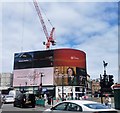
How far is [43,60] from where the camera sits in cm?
10638

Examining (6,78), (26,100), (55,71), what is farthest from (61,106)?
(6,78)

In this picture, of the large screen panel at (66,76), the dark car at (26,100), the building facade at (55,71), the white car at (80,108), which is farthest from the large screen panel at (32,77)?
the white car at (80,108)

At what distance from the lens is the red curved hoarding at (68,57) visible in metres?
104

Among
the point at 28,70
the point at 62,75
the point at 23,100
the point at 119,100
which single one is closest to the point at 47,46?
the point at 28,70

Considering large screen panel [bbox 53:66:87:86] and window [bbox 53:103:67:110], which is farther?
large screen panel [bbox 53:66:87:86]

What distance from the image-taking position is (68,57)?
343 feet

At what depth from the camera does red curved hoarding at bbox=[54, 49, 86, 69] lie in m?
104

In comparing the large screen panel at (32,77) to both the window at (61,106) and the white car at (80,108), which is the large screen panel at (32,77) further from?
the white car at (80,108)

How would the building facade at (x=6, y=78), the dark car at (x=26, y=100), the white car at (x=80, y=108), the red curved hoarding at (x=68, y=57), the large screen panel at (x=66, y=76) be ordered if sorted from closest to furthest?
the white car at (x=80, y=108)
the dark car at (x=26, y=100)
the large screen panel at (x=66, y=76)
the red curved hoarding at (x=68, y=57)
the building facade at (x=6, y=78)

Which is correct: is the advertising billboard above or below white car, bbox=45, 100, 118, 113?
above

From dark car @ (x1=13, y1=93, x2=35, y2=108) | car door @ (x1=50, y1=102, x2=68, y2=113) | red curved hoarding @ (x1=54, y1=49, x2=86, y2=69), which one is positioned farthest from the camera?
red curved hoarding @ (x1=54, y1=49, x2=86, y2=69)

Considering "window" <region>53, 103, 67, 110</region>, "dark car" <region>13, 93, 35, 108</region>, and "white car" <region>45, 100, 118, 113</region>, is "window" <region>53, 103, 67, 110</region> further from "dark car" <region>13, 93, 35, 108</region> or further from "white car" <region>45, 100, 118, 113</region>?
"dark car" <region>13, 93, 35, 108</region>

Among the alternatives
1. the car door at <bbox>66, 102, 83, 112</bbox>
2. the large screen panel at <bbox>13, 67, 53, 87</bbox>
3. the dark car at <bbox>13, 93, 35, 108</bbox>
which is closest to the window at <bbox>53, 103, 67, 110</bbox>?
the car door at <bbox>66, 102, 83, 112</bbox>

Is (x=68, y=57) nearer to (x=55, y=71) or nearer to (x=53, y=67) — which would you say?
(x=53, y=67)
